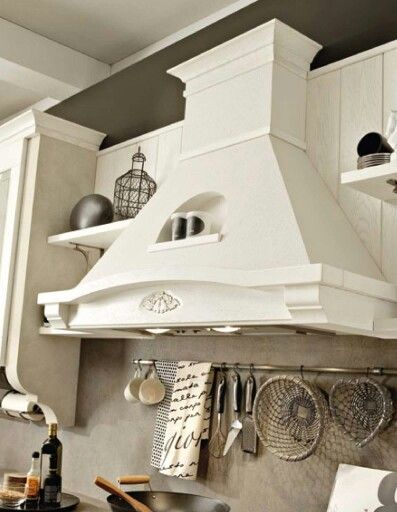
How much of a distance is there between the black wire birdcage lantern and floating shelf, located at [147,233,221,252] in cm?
62

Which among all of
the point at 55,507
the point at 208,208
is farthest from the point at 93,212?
the point at 55,507

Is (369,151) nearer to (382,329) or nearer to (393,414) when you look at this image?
(382,329)

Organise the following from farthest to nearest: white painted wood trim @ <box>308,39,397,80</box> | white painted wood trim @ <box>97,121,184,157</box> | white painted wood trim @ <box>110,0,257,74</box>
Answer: white painted wood trim @ <box>110,0,257,74</box> → white painted wood trim @ <box>97,121,184,157</box> → white painted wood trim @ <box>308,39,397,80</box>

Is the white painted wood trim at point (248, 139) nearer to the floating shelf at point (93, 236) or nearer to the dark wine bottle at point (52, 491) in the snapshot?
the floating shelf at point (93, 236)

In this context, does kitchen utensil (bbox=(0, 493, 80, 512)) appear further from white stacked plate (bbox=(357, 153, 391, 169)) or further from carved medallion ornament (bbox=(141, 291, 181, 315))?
white stacked plate (bbox=(357, 153, 391, 169))

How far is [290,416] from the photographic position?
217 centimetres

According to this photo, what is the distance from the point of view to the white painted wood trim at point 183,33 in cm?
325

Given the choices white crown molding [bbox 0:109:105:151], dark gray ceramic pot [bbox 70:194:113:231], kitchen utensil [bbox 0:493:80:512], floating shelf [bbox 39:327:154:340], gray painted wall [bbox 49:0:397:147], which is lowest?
kitchen utensil [bbox 0:493:80:512]

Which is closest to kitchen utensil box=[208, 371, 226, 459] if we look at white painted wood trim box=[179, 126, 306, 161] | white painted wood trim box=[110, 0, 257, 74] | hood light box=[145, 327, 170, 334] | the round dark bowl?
the round dark bowl

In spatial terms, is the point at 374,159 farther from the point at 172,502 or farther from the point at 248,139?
the point at 172,502

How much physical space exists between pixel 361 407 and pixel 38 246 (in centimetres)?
160

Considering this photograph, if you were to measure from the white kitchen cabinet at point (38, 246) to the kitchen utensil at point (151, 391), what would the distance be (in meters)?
0.53

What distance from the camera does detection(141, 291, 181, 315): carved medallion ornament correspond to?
6.88 feet

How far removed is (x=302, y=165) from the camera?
2205 millimetres
